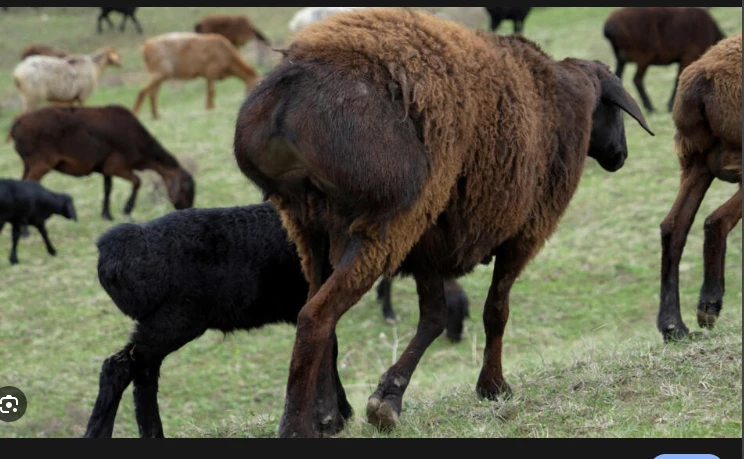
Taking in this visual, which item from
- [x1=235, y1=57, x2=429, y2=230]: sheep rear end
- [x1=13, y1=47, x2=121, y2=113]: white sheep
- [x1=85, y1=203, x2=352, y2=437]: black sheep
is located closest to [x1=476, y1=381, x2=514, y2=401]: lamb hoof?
[x1=85, y1=203, x2=352, y2=437]: black sheep

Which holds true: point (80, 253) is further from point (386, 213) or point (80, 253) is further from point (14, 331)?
point (386, 213)

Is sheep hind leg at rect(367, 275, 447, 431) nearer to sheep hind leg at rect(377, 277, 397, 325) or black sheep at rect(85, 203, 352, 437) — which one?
black sheep at rect(85, 203, 352, 437)

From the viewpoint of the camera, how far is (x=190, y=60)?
2675 centimetres

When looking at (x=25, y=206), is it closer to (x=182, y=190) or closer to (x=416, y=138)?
(x=182, y=190)

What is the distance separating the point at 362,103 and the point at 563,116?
6.30 feet

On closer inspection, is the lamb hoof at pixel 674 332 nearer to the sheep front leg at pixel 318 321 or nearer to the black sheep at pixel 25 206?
the sheep front leg at pixel 318 321

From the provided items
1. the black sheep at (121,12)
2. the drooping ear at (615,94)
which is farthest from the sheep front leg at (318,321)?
the black sheep at (121,12)

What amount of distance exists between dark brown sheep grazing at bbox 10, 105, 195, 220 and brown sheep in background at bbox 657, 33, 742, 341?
995 centimetres

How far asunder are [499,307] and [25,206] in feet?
31.8

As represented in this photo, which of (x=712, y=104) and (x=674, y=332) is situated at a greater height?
(x=712, y=104)

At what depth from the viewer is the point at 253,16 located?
38.2 meters

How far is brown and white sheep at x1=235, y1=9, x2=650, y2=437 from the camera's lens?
5305 millimetres

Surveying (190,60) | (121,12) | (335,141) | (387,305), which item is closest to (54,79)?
(190,60)
